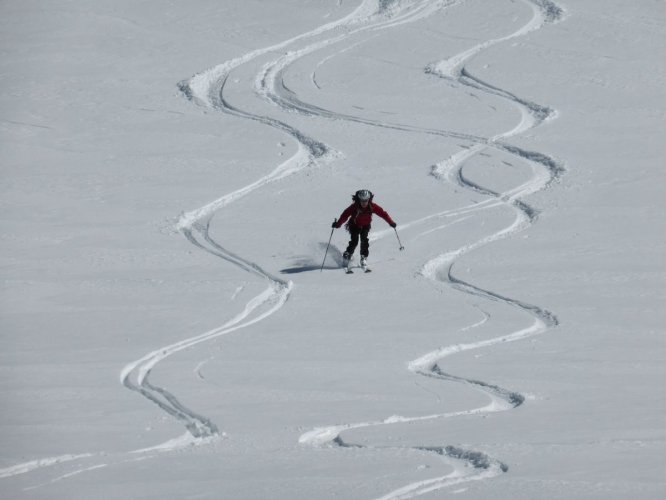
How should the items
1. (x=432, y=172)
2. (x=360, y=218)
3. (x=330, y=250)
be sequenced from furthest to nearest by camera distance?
(x=432, y=172) → (x=330, y=250) → (x=360, y=218)

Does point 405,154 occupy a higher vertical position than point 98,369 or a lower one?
higher

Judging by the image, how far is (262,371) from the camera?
29.8ft

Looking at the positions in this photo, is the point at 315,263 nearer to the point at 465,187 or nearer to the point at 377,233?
the point at 377,233

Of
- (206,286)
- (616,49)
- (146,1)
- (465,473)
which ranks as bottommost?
(465,473)

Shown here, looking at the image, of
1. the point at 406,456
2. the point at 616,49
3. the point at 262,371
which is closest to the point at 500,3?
the point at 616,49

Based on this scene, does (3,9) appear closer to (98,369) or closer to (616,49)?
(616,49)

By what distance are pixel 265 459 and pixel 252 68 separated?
14982mm

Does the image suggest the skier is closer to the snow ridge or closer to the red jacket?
the red jacket

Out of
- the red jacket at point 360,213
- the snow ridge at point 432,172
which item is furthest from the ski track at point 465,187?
the red jacket at point 360,213

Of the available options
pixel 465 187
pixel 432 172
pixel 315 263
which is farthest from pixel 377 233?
pixel 432 172

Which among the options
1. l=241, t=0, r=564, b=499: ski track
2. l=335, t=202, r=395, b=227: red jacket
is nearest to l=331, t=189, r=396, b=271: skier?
l=335, t=202, r=395, b=227: red jacket

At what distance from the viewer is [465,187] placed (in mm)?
15570

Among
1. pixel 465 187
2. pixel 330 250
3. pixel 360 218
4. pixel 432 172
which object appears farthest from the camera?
pixel 432 172

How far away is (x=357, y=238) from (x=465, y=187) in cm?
322
